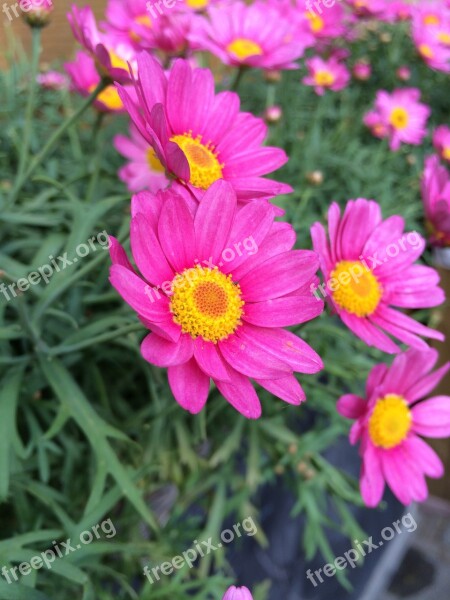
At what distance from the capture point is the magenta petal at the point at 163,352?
364mm

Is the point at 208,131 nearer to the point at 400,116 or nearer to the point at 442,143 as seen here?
the point at 442,143

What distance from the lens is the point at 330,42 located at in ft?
4.87

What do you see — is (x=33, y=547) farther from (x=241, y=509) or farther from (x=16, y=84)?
(x=16, y=84)

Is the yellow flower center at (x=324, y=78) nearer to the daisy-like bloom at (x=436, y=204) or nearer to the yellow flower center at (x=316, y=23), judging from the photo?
the yellow flower center at (x=316, y=23)

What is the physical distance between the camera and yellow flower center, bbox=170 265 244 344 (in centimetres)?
44

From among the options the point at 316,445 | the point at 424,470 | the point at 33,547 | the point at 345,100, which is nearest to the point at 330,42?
the point at 345,100

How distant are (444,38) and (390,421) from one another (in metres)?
1.13

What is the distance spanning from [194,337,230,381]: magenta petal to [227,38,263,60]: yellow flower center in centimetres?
47

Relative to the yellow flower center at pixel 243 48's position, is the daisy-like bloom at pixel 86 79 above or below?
above

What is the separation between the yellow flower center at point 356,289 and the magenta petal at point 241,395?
15 cm

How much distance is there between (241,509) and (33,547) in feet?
1.05

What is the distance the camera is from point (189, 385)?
39 centimetres

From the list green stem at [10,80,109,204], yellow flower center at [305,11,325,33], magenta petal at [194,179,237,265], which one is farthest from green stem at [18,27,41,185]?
yellow flower center at [305,11,325,33]

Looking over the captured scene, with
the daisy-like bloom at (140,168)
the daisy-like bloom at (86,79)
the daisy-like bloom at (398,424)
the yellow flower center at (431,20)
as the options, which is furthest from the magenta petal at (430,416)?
the yellow flower center at (431,20)
